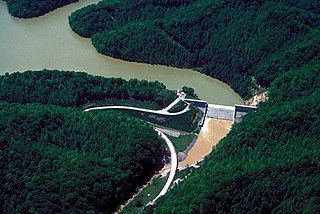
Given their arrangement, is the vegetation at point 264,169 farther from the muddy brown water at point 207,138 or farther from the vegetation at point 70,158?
the vegetation at point 70,158

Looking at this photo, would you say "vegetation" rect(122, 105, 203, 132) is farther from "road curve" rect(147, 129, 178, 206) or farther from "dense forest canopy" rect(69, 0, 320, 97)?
"dense forest canopy" rect(69, 0, 320, 97)

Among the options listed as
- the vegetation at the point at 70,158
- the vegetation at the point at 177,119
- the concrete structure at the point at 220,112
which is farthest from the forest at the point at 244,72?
the vegetation at the point at 177,119

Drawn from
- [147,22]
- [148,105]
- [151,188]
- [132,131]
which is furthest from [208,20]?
[151,188]

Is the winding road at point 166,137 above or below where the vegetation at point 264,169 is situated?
below

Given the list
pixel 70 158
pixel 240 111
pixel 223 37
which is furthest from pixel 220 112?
pixel 70 158

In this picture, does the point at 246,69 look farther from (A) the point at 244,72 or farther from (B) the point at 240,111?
(B) the point at 240,111

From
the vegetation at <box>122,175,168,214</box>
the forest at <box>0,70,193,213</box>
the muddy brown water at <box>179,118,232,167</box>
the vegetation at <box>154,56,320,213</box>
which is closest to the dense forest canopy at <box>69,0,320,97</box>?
the muddy brown water at <box>179,118,232,167</box>
